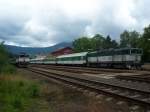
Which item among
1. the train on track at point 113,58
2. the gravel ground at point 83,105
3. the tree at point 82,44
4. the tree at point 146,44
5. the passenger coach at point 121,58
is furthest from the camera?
the tree at point 82,44

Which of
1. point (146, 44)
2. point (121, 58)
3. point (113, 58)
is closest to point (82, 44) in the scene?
point (146, 44)

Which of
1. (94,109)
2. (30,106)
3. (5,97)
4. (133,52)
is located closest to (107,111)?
(94,109)

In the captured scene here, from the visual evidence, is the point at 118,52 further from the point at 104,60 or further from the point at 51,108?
the point at 51,108

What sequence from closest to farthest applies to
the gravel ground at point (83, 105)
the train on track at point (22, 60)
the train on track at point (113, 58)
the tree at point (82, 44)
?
the gravel ground at point (83, 105), the train on track at point (113, 58), the train on track at point (22, 60), the tree at point (82, 44)

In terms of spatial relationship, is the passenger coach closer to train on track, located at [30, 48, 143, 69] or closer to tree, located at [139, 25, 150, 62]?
train on track, located at [30, 48, 143, 69]

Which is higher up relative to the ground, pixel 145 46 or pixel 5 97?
pixel 145 46

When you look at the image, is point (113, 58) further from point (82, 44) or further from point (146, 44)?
point (82, 44)

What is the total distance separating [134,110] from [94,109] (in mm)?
1371

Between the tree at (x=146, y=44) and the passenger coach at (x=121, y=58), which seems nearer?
the passenger coach at (x=121, y=58)

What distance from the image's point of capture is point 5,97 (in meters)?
14.3

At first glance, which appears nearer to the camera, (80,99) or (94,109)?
(94,109)

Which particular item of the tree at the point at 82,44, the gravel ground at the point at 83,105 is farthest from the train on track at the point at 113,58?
the tree at the point at 82,44

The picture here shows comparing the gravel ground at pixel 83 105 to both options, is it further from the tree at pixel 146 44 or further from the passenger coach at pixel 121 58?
the tree at pixel 146 44

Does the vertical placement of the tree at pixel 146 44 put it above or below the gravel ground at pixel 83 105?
above
